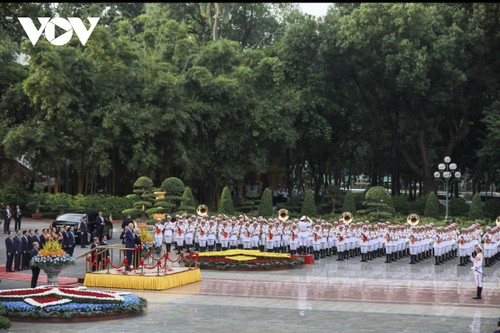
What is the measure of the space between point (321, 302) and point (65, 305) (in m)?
6.88

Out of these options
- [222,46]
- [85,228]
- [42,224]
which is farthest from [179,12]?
[85,228]

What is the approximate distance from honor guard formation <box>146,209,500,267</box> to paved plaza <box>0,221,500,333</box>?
1.62m

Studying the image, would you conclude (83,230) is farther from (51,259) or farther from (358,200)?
(358,200)

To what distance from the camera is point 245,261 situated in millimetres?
28594

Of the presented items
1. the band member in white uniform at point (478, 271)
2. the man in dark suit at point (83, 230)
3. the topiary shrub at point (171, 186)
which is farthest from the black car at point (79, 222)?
the band member in white uniform at point (478, 271)

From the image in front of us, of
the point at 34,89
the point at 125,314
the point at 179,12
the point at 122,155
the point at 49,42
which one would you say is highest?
the point at 179,12

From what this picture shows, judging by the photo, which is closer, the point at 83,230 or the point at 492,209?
the point at 83,230

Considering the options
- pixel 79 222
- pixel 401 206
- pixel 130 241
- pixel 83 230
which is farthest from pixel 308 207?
pixel 130 241

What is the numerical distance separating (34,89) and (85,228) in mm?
15040

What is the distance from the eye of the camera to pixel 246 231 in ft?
108

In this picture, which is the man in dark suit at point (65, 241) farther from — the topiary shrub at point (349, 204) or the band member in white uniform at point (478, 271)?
the topiary shrub at point (349, 204)

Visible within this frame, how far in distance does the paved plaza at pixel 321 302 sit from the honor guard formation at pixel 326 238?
5.33 ft

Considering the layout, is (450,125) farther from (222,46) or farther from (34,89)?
(34,89)

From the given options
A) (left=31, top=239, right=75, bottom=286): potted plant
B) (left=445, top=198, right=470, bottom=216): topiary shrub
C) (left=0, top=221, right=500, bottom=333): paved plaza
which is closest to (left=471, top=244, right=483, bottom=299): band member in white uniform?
(left=0, top=221, right=500, bottom=333): paved plaza
